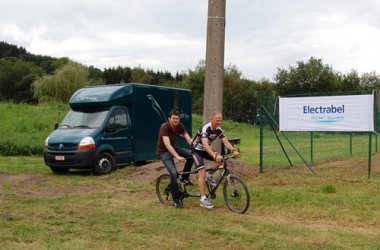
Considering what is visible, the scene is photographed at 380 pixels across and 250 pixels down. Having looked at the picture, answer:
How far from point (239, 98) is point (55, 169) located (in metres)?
36.9

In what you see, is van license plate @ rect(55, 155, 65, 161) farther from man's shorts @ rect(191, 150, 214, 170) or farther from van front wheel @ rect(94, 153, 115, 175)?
man's shorts @ rect(191, 150, 214, 170)

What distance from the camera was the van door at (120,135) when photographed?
554 inches

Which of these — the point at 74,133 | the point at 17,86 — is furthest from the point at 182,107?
the point at 17,86

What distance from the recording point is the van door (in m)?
14.1

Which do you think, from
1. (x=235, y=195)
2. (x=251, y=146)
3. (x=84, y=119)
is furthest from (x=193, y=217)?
(x=251, y=146)

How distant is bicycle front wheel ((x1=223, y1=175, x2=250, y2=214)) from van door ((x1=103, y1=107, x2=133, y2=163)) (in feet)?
20.6

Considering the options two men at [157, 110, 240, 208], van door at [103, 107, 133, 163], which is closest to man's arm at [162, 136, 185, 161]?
two men at [157, 110, 240, 208]

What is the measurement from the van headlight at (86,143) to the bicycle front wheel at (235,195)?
595 cm

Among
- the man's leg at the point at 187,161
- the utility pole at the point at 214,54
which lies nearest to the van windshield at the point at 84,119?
the utility pole at the point at 214,54

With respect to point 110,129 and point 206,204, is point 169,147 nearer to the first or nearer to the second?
point 206,204

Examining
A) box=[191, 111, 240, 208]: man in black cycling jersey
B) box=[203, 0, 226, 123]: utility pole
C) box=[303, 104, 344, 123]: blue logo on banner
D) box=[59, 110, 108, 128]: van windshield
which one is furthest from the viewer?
box=[59, 110, 108, 128]: van windshield

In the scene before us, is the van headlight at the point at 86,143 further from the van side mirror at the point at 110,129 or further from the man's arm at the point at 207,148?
the man's arm at the point at 207,148

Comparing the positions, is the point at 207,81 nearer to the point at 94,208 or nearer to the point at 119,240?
the point at 94,208

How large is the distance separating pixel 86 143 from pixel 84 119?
4.27 feet
